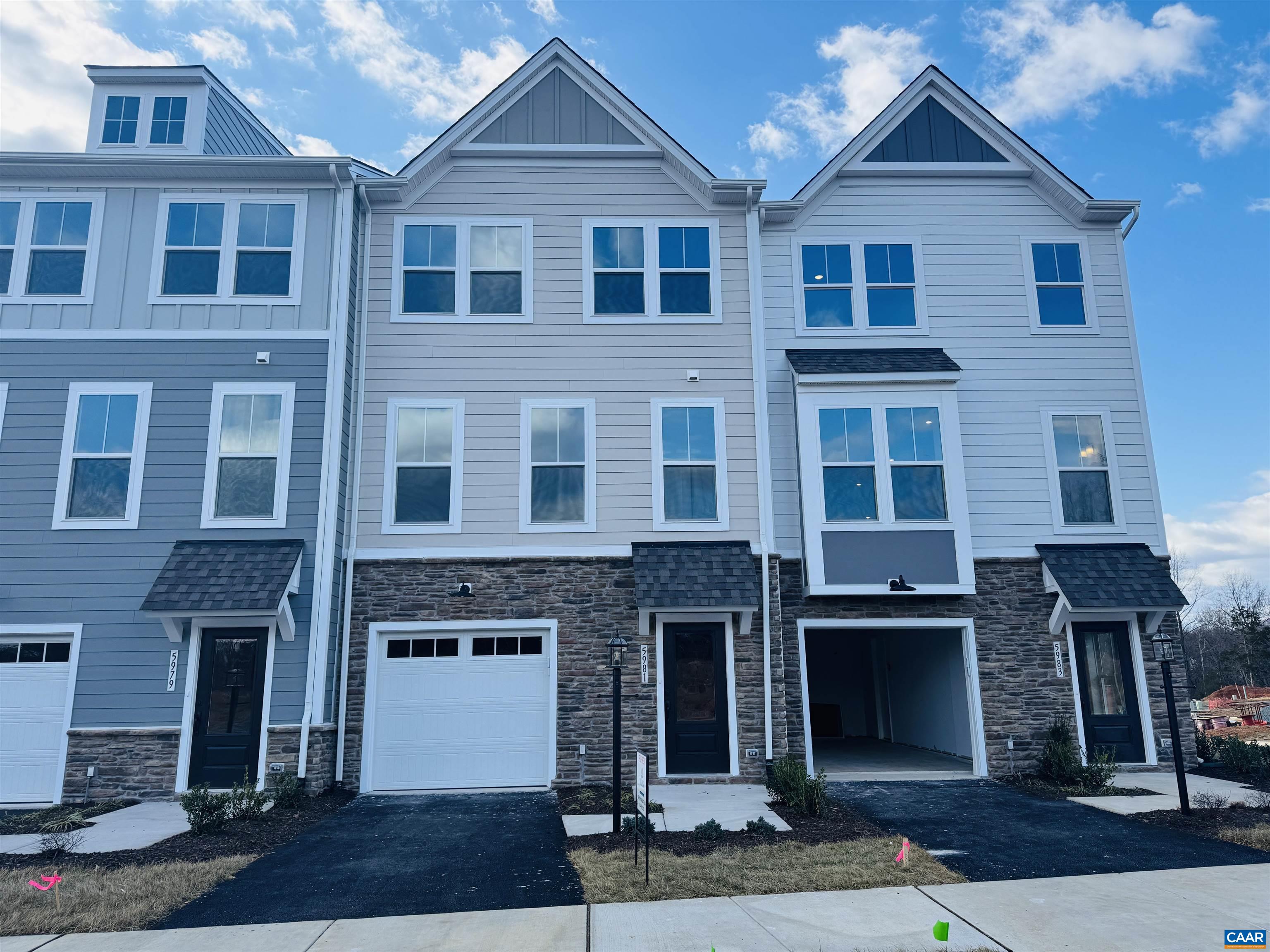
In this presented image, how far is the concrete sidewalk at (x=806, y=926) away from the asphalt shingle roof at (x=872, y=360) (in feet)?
24.5

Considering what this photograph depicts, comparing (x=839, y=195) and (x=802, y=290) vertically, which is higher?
(x=839, y=195)

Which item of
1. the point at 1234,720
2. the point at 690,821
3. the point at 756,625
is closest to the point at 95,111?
the point at 756,625

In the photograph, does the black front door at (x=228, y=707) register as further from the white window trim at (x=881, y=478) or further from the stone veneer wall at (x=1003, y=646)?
the white window trim at (x=881, y=478)

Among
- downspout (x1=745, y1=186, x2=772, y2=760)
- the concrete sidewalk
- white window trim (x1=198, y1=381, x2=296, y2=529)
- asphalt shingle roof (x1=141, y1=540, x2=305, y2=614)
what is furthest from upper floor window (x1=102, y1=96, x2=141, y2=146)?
the concrete sidewalk

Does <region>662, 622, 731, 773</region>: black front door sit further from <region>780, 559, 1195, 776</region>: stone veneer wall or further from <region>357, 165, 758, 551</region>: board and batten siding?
<region>357, 165, 758, 551</region>: board and batten siding

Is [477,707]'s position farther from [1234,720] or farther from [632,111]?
[1234,720]

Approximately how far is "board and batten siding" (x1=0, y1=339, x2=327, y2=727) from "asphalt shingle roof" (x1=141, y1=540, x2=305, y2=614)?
201 millimetres

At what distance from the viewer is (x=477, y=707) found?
451 inches

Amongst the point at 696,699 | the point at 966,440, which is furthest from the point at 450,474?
the point at 966,440

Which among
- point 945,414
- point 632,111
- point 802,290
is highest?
point 632,111

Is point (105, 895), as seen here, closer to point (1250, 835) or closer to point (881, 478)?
point (881, 478)

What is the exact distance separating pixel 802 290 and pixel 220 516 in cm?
943

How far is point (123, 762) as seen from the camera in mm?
10562

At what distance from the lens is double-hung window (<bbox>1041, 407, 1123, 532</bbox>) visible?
41.4ft
